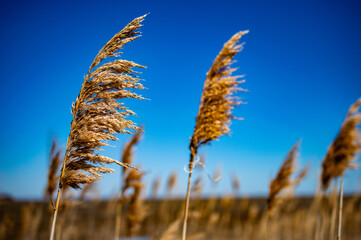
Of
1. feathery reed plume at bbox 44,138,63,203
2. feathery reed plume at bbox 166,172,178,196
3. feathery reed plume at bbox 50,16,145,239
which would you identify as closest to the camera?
feathery reed plume at bbox 50,16,145,239

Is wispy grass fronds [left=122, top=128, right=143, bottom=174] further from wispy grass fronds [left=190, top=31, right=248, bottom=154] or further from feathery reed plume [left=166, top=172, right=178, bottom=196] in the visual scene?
feathery reed plume [left=166, top=172, right=178, bottom=196]

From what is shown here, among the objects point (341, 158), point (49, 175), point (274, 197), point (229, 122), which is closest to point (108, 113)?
point (229, 122)

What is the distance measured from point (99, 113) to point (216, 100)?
1.32m

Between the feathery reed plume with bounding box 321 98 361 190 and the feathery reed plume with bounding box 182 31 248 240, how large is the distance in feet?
9.76

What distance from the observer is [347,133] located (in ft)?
16.3

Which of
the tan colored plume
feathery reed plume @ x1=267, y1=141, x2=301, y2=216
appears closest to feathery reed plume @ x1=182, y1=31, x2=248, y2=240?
the tan colored plume

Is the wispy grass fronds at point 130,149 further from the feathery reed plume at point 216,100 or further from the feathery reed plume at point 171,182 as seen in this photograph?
the feathery reed plume at point 171,182

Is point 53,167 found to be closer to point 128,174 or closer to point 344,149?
point 128,174

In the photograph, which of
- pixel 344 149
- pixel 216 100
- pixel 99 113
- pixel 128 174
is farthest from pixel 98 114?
pixel 344 149

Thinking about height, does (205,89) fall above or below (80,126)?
above

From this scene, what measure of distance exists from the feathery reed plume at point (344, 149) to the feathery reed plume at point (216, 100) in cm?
297

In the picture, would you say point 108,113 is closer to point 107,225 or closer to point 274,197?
point 274,197

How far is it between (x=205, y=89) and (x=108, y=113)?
1131 millimetres

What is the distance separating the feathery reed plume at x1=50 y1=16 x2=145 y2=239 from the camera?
2652 mm
